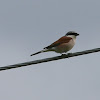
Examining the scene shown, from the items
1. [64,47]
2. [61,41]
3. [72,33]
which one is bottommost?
[64,47]

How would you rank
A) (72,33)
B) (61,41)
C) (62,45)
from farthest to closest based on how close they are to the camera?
1. (72,33)
2. (61,41)
3. (62,45)

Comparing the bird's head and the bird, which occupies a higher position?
the bird's head

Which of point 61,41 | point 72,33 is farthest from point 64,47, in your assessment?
point 72,33

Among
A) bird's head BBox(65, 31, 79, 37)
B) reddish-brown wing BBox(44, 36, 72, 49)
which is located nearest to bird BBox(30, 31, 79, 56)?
reddish-brown wing BBox(44, 36, 72, 49)

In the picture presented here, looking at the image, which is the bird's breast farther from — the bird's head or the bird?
the bird's head

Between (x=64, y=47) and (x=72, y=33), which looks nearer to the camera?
(x=64, y=47)

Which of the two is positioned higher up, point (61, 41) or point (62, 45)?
point (61, 41)

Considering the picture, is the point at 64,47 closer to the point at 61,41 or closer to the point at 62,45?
the point at 62,45

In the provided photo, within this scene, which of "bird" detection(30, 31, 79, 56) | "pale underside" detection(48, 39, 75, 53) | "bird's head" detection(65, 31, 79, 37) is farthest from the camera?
"bird's head" detection(65, 31, 79, 37)

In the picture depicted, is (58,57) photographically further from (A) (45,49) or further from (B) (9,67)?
(A) (45,49)

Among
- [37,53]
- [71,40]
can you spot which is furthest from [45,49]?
[71,40]

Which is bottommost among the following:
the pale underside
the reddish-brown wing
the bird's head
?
the pale underside

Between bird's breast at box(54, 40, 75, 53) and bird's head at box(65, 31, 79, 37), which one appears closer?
bird's breast at box(54, 40, 75, 53)

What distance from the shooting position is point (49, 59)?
343 inches
